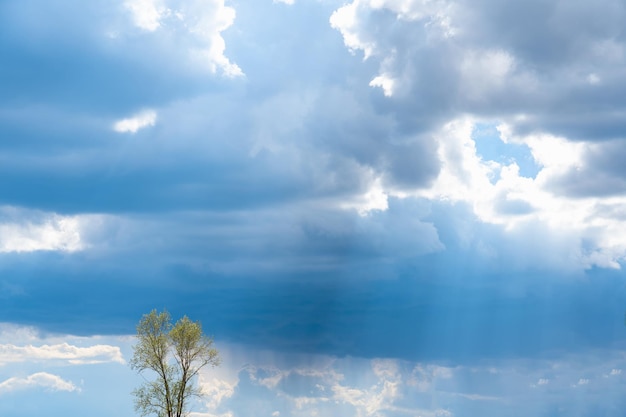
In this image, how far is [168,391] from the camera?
124 metres

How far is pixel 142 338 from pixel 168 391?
9.94 m

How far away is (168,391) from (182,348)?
731cm

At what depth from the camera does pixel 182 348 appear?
126 meters

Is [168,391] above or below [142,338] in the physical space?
below

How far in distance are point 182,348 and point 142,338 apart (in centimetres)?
706

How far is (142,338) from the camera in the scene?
12638 cm
